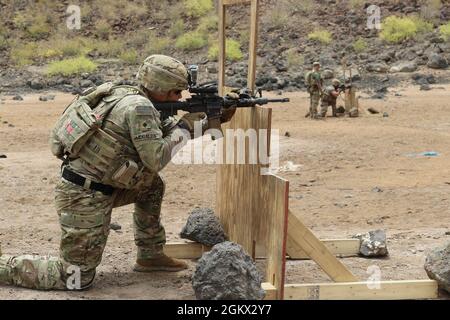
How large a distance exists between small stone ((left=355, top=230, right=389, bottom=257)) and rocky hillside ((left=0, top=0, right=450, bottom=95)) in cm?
1332

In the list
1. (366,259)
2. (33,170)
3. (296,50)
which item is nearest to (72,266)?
(366,259)

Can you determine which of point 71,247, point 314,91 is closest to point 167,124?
point 71,247

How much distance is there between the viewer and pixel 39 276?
15.3 ft

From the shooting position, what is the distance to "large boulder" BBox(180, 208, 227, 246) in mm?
5793

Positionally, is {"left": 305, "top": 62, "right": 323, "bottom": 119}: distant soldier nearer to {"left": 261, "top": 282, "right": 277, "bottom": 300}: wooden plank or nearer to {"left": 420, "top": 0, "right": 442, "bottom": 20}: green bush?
{"left": 261, "top": 282, "right": 277, "bottom": 300}: wooden plank

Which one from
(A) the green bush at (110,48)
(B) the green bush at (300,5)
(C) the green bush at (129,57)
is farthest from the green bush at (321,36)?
(A) the green bush at (110,48)

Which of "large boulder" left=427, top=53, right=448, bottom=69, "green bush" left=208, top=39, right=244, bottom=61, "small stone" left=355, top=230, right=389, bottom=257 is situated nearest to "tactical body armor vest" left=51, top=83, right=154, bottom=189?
"small stone" left=355, top=230, right=389, bottom=257

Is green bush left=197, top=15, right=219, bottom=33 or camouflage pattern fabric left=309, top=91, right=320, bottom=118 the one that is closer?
camouflage pattern fabric left=309, top=91, right=320, bottom=118

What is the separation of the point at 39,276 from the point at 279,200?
1.53 metres

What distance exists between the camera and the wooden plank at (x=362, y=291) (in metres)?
4.68

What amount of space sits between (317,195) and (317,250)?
3.30 metres

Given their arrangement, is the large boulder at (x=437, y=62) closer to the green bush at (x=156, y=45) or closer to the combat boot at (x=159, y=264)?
the green bush at (x=156, y=45)

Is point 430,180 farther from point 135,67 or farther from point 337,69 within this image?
point 135,67

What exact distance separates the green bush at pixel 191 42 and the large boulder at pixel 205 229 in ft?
65.8
